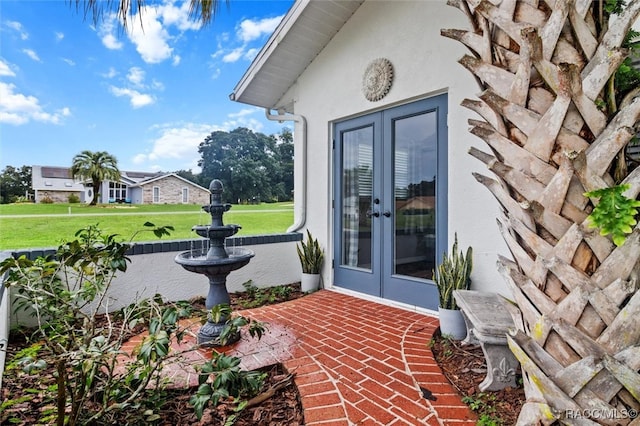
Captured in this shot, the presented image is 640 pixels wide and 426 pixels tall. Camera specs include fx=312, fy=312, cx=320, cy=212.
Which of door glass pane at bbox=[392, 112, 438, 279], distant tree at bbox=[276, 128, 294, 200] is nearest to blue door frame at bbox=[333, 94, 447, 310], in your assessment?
door glass pane at bbox=[392, 112, 438, 279]

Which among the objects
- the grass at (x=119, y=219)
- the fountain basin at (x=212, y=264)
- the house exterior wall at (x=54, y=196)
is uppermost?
the house exterior wall at (x=54, y=196)

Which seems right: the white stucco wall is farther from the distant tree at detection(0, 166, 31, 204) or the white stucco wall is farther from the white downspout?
the distant tree at detection(0, 166, 31, 204)

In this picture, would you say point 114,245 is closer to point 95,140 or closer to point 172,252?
point 172,252

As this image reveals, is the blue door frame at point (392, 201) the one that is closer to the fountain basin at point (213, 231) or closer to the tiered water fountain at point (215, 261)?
the tiered water fountain at point (215, 261)

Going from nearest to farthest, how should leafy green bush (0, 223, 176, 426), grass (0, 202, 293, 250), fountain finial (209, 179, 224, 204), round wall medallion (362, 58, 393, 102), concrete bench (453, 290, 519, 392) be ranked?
leafy green bush (0, 223, 176, 426)
concrete bench (453, 290, 519, 392)
fountain finial (209, 179, 224, 204)
round wall medallion (362, 58, 393, 102)
grass (0, 202, 293, 250)

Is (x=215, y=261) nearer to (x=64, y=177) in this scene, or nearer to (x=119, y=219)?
(x=119, y=219)

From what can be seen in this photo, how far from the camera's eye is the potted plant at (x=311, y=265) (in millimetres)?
5102

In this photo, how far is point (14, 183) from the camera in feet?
23.7

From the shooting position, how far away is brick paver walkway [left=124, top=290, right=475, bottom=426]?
78.2 inches

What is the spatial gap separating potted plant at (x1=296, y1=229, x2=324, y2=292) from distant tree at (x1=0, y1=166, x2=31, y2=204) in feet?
20.5

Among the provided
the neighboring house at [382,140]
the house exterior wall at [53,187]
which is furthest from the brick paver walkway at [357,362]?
the house exterior wall at [53,187]

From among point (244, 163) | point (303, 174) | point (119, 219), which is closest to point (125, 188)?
point (119, 219)

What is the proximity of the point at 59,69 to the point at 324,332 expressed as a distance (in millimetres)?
14288

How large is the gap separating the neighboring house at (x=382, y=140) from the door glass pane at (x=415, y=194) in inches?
0.5
